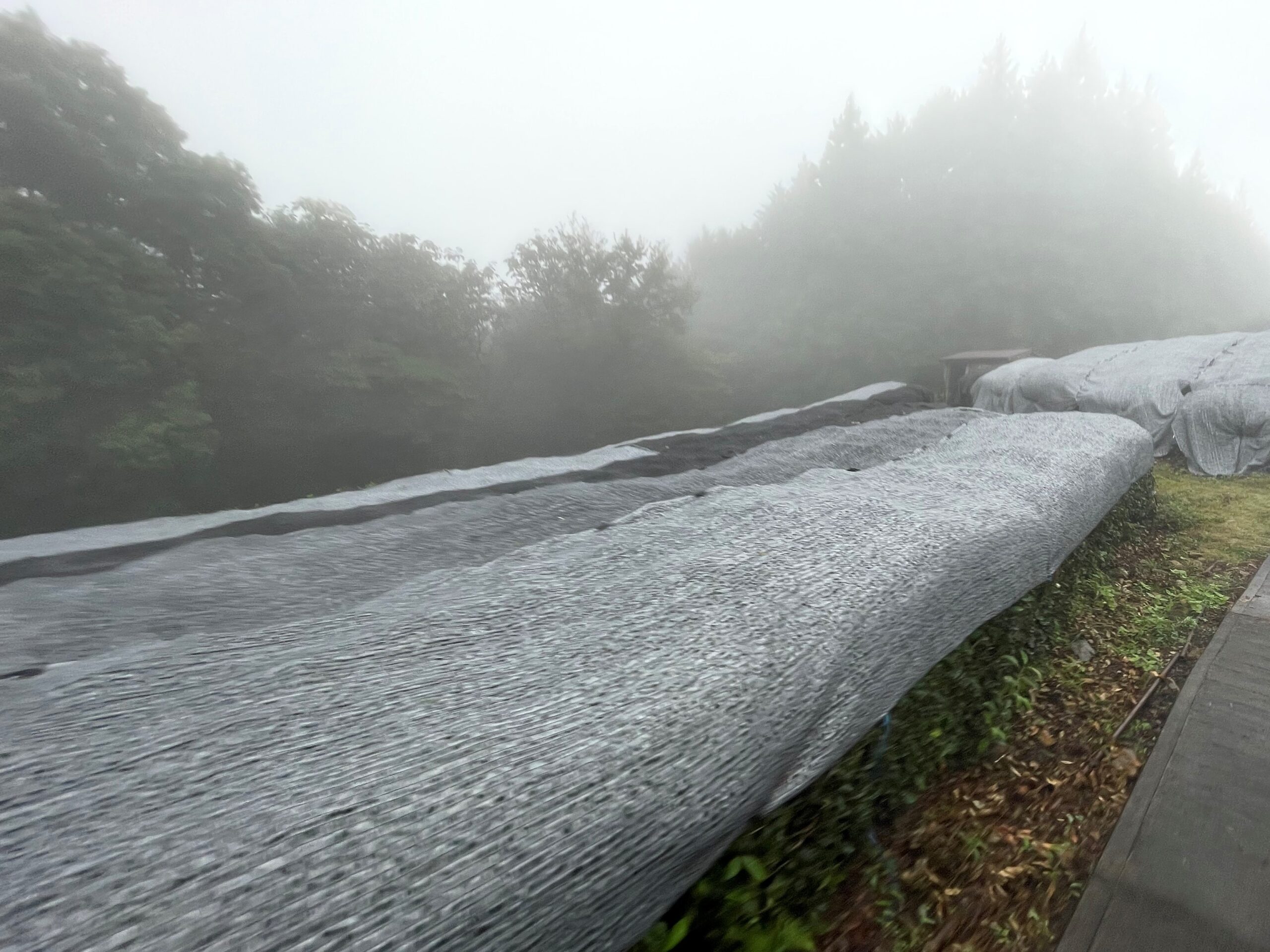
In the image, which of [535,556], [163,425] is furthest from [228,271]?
[535,556]

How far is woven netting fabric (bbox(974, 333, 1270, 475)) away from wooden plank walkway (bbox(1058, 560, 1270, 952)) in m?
4.58

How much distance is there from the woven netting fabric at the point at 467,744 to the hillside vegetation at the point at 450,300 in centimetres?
494

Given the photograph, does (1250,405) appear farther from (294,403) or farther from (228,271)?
(228,271)

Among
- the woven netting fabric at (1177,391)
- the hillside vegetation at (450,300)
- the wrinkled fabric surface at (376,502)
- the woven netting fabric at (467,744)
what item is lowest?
the woven netting fabric at (1177,391)

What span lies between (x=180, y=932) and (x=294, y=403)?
6404mm

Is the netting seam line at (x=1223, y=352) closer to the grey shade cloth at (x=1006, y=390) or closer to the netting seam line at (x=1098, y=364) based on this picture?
the netting seam line at (x=1098, y=364)

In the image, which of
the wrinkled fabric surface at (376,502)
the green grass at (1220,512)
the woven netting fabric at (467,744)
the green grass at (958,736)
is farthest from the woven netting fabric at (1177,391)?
the woven netting fabric at (467,744)

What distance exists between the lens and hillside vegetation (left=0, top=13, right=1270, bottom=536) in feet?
14.8

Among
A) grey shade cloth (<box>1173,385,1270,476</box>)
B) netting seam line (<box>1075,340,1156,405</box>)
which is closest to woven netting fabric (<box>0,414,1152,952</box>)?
grey shade cloth (<box>1173,385,1270,476</box>)

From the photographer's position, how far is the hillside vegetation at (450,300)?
4.50 meters

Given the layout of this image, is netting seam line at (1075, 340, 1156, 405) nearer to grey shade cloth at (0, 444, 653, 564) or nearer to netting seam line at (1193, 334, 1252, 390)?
netting seam line at (1193, 334, 1252, 390)

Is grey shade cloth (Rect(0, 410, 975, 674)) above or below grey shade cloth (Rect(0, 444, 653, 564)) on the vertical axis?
below

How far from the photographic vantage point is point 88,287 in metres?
4.66

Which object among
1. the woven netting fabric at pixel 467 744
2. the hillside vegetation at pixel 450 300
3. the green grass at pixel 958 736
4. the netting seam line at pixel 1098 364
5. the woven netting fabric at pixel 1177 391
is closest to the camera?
the woven netting fabric at pixel 467 744
